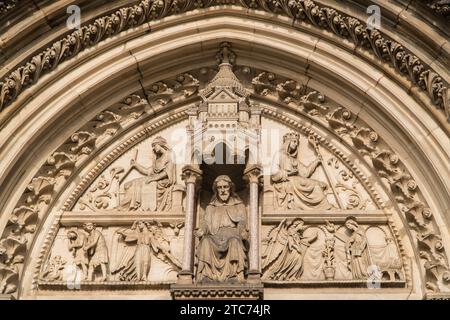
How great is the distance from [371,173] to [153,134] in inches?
117

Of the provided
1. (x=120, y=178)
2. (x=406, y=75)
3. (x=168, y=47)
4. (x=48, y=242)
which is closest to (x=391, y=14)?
(x=406, y=75)

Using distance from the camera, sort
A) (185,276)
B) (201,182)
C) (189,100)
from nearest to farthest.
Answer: (185,276), (201,182), (189,100)

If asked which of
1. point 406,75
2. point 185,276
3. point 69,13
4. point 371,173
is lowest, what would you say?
point 185,276

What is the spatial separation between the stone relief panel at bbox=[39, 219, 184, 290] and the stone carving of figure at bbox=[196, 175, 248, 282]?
0.46 meters

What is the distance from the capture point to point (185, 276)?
11047 mm

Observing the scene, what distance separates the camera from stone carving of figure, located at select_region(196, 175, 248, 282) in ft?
36.3

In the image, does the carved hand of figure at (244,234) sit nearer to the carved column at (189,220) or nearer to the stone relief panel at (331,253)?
the stone relief panel at (331,253)

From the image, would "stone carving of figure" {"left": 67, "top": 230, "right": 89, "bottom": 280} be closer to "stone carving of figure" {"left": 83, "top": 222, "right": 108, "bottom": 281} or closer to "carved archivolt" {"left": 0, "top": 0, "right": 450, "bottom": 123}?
"stone carving of figure" {"left": 83, "top": 222, "right": 108, "bottom": 281}

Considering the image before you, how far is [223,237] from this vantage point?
37.2 feet

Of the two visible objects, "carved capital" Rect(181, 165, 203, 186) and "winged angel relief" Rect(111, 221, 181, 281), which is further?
"carved capital" Rect(181, 165, 203, 186)

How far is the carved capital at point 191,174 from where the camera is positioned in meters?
11.7

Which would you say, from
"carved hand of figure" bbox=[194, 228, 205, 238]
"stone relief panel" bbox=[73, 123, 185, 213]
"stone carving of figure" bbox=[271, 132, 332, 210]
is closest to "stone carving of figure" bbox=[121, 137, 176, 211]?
"stone relief panel" bbox=[73, 123, 185, 213]

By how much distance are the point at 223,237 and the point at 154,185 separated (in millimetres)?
1381

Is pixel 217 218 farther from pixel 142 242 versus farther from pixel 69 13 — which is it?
pixel 69 13
